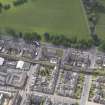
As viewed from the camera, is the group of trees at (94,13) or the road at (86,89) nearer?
the road at (86,89)

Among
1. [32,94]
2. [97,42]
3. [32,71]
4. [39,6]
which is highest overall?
[39,6]

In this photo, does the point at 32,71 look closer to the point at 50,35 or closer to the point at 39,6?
the point at 50,35

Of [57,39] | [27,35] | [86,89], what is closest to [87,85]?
[86,89]

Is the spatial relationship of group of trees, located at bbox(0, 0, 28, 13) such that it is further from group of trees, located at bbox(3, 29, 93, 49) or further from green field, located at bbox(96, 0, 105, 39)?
green field, located at bbox(96, 0, 105, 39)

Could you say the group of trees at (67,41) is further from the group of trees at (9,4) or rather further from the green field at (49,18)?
the group of trees at (9,4)

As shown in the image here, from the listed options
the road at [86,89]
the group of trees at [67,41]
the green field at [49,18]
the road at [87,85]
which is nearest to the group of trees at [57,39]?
the group of trees at [67,41]

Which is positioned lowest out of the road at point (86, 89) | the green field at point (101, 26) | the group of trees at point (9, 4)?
the road at point (86, 89)

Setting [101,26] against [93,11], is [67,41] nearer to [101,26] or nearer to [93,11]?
[101,26]

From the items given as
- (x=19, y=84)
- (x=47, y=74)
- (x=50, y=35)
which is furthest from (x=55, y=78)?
(x=50, y=35)
